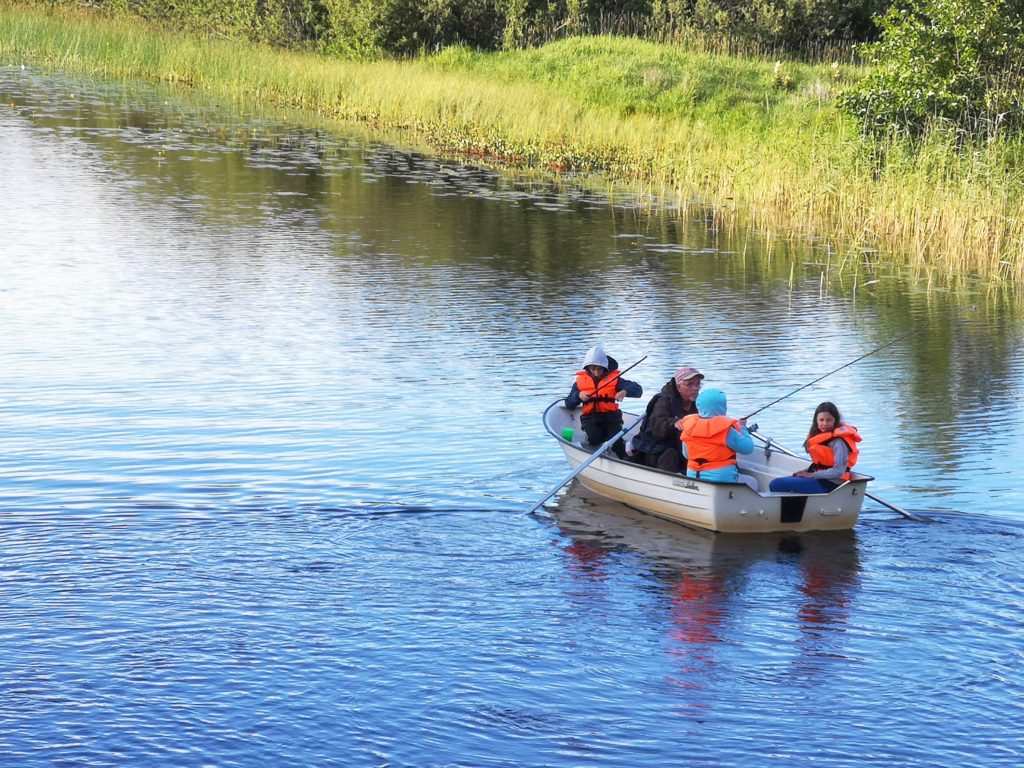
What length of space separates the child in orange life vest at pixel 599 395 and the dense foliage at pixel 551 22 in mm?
30728

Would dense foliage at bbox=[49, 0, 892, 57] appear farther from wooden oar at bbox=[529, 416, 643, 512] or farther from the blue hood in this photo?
the blue hood

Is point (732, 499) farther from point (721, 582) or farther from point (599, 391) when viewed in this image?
point (599, 391)

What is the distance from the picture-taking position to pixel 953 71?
73.1 ft

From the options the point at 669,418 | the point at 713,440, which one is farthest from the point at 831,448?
the point at 669,418

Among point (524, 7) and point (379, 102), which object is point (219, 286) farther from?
point (524, 7)

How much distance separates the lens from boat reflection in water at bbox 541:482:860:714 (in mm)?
8281

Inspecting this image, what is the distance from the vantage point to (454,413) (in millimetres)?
13047

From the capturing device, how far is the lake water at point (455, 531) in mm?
7398

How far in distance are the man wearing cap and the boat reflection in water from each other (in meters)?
0.47

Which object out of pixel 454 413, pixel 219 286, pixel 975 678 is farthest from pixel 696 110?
pixel 975 678

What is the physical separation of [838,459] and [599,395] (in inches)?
86.4

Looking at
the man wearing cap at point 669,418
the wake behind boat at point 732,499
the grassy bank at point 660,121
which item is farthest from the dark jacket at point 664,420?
the grassy bank at point 660,121

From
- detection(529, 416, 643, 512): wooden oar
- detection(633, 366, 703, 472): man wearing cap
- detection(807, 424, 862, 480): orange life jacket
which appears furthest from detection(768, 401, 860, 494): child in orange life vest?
detection(529, 416, 643, 512): wooden oar

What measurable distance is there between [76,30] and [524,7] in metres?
15.4
